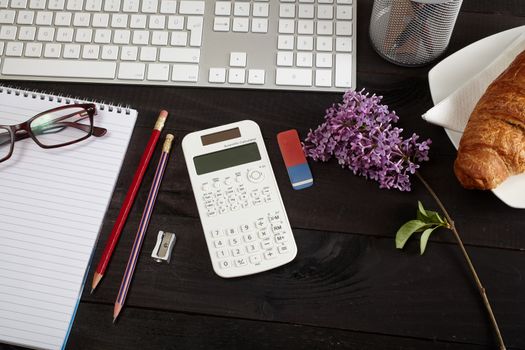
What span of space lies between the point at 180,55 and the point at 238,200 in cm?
24

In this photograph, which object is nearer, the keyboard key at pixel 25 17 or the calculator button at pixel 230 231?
the calculator button at pixel 230 231

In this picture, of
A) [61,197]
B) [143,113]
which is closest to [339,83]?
[143,113]

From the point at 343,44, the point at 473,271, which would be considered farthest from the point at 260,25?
the point at 473,271

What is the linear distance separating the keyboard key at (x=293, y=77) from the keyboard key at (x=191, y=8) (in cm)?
16

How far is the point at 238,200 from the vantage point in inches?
24.8

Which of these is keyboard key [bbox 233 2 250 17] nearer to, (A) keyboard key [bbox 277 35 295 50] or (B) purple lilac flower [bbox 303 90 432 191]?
(A) keyboard key [bbox 277 35 295 50]

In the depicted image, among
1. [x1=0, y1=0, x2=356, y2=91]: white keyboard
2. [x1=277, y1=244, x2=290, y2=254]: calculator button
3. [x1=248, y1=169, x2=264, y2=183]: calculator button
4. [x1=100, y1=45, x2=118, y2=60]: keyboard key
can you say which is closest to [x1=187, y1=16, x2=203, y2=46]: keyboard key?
[x1=0, y1=0, x2=356, y2=91]: white keyboard

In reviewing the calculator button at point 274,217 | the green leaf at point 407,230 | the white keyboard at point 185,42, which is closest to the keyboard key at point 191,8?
the white keyboard at point 185,42

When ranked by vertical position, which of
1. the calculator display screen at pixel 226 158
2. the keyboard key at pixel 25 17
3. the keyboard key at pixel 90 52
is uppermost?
the keyboard key at pixel 25 17

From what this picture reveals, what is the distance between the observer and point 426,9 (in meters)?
0.60

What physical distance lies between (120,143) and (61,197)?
11 centimetres

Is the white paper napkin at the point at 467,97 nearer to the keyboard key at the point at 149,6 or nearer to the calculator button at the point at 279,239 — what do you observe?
the calculator button at the point at 279,239

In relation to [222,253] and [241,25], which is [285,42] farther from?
[222,253]

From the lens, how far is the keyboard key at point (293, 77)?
0.69 m
